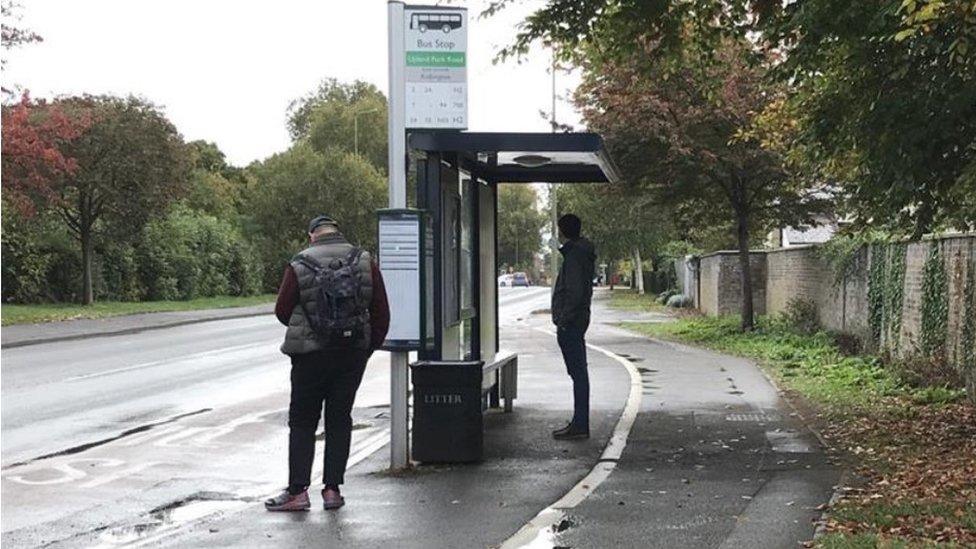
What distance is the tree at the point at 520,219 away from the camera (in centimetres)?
10788

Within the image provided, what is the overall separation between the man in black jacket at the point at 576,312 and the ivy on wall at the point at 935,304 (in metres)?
5.14

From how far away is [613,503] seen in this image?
6391 millimetres

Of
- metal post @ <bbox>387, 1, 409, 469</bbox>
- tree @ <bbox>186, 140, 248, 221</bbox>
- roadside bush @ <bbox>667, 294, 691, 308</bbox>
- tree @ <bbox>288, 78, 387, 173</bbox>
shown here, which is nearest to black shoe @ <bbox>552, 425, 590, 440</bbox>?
metal post @ <bbox>387, 1, 409, 469</bbox>

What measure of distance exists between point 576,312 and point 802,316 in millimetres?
12212

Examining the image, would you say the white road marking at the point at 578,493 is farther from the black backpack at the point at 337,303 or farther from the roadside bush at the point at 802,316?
the roadside bush at the point at 802,316

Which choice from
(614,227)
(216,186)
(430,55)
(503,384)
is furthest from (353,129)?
(430,55)

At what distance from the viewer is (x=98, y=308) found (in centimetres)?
3231

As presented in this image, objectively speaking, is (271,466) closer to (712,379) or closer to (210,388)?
(210,388)

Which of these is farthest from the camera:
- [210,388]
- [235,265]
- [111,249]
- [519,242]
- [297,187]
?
[519,242]

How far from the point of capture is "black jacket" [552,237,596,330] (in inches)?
350

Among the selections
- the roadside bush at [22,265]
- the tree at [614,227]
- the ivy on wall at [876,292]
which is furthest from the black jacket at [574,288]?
the roadside bush at [22,265]

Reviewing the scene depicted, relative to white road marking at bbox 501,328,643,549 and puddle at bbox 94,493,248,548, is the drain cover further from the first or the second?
puddle at bbox 94,493,248,548

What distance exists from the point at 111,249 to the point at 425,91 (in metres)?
31.4

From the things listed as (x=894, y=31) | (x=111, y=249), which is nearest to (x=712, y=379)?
(x=894, y=31)
